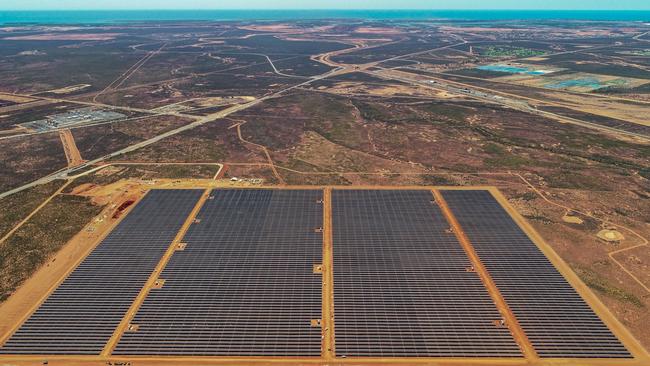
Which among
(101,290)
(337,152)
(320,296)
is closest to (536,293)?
(320,296)

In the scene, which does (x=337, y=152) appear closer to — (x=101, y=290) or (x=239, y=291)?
(x=239, y=291)

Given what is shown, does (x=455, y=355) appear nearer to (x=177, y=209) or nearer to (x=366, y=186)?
(x=366, y=186)

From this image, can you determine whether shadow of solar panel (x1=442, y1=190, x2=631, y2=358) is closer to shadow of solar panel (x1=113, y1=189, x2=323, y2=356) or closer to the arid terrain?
the arid terrain

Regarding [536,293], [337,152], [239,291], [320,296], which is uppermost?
[337,152]

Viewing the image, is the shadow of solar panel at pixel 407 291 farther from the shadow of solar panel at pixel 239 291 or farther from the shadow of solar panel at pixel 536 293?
the shadow of solar panel at pixel 239 291

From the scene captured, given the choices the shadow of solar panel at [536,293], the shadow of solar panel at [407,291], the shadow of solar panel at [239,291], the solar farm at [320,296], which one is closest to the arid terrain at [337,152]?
the shadow of solar panel at [536,293]

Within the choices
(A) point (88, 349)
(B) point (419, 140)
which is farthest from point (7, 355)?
(B) point (419, 140)

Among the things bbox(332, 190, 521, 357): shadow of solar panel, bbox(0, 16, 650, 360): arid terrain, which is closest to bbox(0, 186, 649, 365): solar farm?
bbox(332, 190, 521, 357): shadow of solar panel
